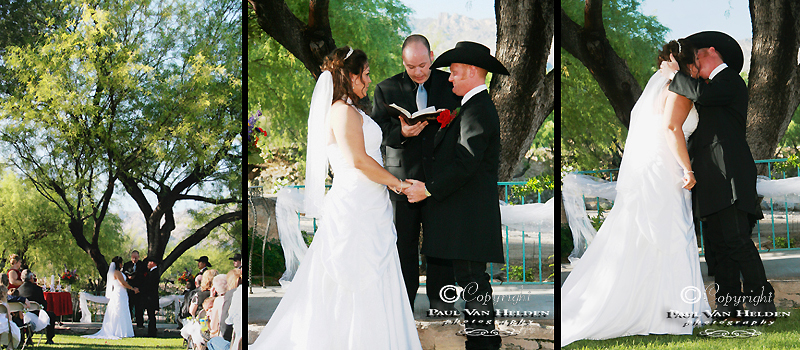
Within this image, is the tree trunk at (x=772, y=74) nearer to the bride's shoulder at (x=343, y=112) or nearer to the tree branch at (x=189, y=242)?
the bride's shoulder at (x=343, y=112)

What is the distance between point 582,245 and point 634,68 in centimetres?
150

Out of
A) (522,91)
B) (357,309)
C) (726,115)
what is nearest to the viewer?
(357,309)

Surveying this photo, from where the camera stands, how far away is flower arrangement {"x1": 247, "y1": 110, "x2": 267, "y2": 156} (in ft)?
16.3

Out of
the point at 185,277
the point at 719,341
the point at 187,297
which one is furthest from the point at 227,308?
the point at 719,341

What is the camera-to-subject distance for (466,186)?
4.21 meters

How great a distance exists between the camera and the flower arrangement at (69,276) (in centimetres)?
510

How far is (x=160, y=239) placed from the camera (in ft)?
16.9

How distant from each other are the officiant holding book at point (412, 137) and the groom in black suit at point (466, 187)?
3.3 inches

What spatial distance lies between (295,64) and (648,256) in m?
3.29

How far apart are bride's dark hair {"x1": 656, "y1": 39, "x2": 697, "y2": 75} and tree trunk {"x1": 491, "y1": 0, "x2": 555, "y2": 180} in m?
0.88

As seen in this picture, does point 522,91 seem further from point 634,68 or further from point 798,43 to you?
point 798,43

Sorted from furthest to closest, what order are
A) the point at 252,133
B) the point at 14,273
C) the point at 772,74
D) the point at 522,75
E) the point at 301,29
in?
the point at 14,273 < the point at 252,133 < the point at 301,29 < the point at 522,75 < the point at 772,74

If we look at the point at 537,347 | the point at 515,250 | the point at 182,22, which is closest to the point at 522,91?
the point at 515,250

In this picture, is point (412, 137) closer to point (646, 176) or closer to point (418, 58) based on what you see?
point (418, 58)
